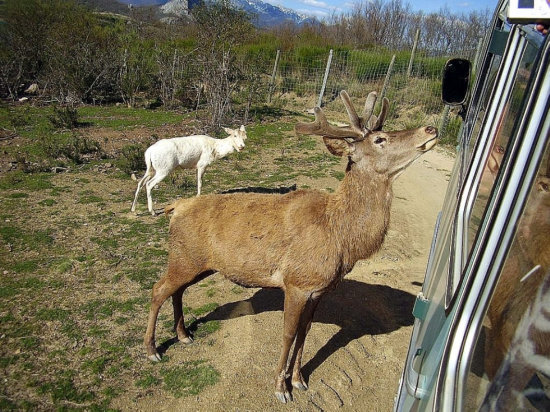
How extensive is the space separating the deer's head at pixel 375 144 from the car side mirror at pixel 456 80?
32 cm

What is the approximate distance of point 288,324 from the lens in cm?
353

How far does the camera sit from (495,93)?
185cm

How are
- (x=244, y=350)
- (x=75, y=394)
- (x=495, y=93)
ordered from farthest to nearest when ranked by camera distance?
1. (x=244, y=350)
2. (x=75, y=394)
3. (x=495, y=93)

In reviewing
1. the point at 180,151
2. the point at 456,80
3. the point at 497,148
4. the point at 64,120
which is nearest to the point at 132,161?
the point at 180,151

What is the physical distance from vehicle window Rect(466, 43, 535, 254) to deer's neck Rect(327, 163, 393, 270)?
1.64m

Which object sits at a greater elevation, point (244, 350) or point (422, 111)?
point (422, 111)

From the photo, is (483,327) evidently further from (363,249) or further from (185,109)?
(185,109)

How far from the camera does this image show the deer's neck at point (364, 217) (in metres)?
3.46

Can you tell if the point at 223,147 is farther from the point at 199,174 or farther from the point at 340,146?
the point at 340,146

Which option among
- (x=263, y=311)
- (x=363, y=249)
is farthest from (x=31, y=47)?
(x=363, y=249)

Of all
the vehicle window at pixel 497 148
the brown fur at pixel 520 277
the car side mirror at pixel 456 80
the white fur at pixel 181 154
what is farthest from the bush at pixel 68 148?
the brown fur at pixel 520 277

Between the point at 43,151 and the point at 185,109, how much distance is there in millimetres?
8422

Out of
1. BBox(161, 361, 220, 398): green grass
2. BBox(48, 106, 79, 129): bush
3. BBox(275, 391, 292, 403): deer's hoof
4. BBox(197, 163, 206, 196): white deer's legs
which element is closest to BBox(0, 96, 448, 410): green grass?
BBox(161, 361, 220, 398): green grass

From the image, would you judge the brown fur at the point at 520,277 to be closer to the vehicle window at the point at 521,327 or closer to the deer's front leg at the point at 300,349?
the vehicle window at the point at 521,327
